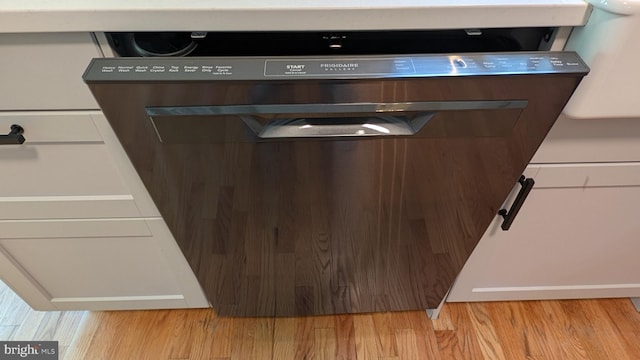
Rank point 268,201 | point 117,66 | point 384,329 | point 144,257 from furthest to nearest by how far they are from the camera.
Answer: point 384,329
point 144,257
point 268,201
point 117,66

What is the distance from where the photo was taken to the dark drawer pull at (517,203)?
82 centimetres

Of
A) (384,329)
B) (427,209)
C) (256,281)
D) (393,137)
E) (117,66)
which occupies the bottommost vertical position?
(384,329)

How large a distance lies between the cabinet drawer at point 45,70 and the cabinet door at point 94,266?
0.32 m

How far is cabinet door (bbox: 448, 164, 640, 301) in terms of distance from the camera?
2.83ft

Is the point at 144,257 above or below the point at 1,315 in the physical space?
above

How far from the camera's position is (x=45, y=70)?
2.16 feet

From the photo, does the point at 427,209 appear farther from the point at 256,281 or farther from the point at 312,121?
the point at 256,281

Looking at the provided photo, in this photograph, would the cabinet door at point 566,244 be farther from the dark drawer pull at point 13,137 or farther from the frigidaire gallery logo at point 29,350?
the frigidaire gallery logo at point 29,350

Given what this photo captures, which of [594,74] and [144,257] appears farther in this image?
[144,257]

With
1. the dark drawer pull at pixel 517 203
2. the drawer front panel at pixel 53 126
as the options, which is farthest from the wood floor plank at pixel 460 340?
the drawer front panel at pixel 53 126

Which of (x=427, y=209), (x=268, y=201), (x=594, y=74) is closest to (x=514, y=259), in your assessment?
(x=427, y=209)

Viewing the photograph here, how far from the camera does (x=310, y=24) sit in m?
0.60

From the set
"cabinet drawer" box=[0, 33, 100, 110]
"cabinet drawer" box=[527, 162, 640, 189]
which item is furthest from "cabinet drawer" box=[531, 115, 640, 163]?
"cabinet drawer" box=[0, 33, 100, 110]

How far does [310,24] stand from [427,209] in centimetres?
42
